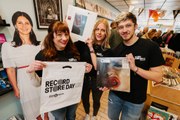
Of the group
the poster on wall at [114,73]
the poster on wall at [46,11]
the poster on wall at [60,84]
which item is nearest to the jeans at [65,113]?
the poster on wall at [60,84]

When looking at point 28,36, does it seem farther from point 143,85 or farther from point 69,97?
point 143,85

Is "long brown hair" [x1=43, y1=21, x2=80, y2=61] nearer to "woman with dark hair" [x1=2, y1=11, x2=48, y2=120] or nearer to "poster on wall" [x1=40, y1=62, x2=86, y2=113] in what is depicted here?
"poster on wall" [x1=40, y1=62, x2=86, y2=113]

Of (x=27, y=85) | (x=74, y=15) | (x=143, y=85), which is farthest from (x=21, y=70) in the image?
(x=143, y=85)

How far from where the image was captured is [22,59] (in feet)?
4.41

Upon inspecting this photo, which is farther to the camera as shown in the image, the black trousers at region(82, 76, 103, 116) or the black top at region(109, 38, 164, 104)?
the black trousers at region(82, 76, 103, 116)

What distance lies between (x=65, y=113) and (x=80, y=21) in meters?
0.99

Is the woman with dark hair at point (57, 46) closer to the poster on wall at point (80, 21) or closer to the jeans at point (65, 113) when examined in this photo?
the poster on wall at point (80, 21)

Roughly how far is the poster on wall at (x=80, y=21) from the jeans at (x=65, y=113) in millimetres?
759

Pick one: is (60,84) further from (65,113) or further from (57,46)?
(65,113)

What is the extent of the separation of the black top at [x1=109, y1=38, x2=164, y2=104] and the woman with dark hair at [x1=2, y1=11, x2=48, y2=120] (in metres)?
1.00

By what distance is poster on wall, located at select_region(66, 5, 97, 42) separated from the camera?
3.69ft

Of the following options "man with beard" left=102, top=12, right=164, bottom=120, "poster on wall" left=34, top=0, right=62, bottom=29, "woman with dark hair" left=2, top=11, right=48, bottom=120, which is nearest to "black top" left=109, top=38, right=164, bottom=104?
"man with beard" left=102, top=12, right=164, bottom=120

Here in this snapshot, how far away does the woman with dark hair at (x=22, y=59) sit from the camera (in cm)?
127

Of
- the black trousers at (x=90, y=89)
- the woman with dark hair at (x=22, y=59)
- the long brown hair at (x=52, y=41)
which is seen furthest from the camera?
the black trousers at (x=90, y=89)
